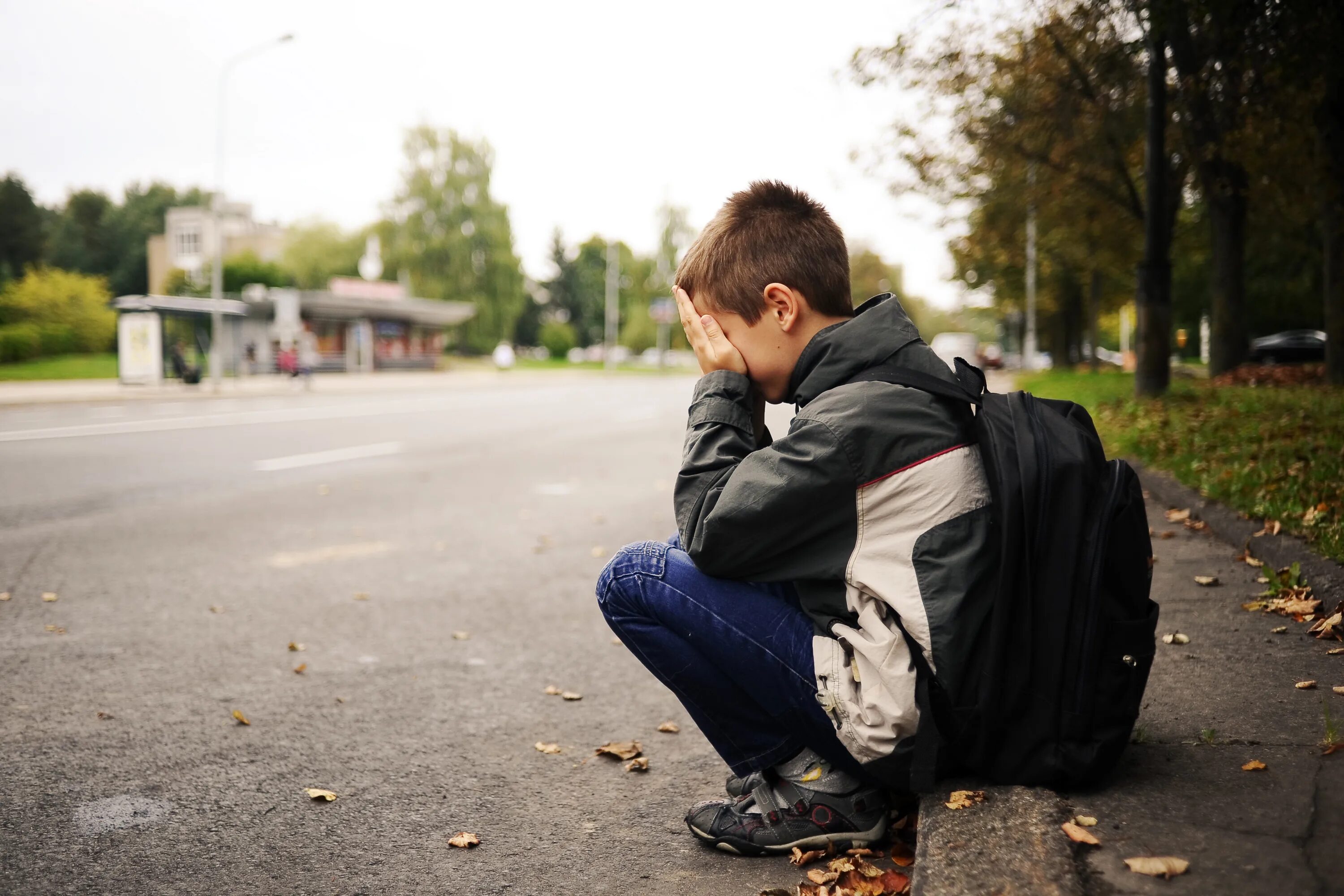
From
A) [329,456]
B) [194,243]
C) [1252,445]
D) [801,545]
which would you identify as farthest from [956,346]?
[194,243]

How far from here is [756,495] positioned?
223 centimetres

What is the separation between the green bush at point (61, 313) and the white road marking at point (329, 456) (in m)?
38.0

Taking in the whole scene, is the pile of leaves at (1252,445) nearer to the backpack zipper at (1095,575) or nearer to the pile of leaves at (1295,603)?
the pile of leaves at (1295,603)

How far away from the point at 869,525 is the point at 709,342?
0.63 meters

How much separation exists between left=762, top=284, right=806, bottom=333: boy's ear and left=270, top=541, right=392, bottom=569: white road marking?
16.2ft

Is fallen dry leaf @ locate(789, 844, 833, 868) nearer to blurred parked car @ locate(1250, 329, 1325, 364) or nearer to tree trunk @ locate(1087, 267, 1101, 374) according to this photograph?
tree trunk @ locate(1087, 267, 1101, 374)

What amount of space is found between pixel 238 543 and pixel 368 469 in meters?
4.18

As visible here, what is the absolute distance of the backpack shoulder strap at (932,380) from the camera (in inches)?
87.8

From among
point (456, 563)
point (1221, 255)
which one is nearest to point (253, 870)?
point (456, 563)

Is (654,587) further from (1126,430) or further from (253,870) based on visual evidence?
(1126,430)

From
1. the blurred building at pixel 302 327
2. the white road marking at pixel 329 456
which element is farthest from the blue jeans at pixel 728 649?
the blurred building at pixel 302 327

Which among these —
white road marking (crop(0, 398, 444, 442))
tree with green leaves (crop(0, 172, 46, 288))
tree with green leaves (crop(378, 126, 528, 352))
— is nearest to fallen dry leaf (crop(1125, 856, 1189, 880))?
white road marking (crop(0, 398, 444, 442))

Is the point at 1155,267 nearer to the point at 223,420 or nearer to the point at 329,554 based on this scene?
the point at 329,554

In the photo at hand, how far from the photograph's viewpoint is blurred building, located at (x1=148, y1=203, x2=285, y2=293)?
290ft
